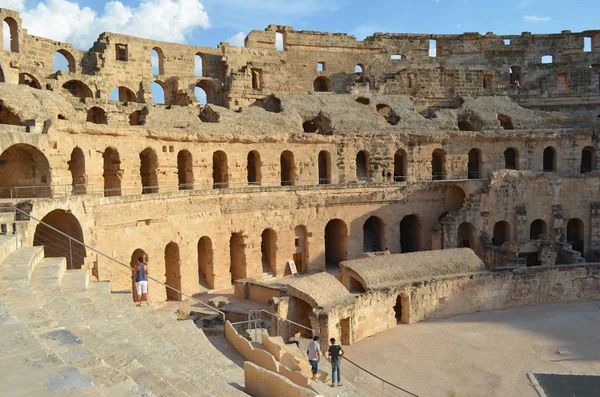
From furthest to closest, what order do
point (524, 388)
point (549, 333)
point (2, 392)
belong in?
point (549, 333), point (524, 388), point (2, 392)

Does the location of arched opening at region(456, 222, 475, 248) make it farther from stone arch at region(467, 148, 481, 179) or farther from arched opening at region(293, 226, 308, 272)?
arched opening at region(293, 226, 308, 272)

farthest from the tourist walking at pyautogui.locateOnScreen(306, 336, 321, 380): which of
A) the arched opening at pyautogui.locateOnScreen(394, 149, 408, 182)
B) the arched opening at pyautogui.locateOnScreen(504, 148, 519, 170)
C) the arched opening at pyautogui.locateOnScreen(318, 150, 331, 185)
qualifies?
the arched opening at pyautogui.locateOnScreen(504, 148, 519, 170)

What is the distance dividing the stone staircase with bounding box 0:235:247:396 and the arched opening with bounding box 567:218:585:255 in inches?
894

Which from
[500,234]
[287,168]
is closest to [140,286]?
[287,168]

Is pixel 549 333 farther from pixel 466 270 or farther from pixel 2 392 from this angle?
pixel 2 392

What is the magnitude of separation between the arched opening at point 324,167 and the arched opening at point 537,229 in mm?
10972

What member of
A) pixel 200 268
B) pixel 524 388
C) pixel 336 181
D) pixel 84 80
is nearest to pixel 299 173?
pixel 336 181

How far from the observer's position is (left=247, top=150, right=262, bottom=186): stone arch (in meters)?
24.7

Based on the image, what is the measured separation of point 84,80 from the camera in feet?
85.6

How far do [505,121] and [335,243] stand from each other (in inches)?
559

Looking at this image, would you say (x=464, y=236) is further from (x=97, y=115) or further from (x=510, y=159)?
(x=97, y=115)

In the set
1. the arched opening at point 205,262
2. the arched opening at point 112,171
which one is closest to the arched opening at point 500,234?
the arched opening at point 205,262

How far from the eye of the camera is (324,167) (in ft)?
91.7

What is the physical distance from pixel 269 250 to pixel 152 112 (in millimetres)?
8682
